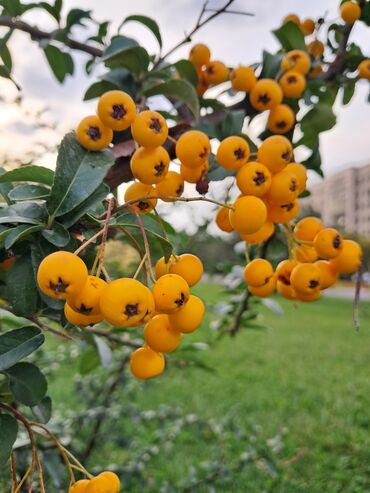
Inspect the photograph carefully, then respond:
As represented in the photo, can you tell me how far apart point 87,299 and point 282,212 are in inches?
14.3

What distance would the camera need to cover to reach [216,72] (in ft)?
3.67

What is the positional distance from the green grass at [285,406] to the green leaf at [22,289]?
660mm

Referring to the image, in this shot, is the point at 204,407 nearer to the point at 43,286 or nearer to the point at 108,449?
the point at 108,449

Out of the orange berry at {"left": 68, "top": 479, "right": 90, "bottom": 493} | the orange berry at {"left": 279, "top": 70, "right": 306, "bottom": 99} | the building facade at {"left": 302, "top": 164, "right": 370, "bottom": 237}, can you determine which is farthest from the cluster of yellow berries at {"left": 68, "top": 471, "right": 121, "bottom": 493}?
the building facade at {"left": 302, "top": 164, "right": 370, "bottom": 237}

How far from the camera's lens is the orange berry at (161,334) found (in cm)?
62

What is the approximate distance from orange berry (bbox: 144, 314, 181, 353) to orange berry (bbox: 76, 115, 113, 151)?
26cm

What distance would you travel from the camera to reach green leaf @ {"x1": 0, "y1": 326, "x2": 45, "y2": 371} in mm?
616

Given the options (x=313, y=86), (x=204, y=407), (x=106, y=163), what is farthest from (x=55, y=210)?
(x=204, y=407)

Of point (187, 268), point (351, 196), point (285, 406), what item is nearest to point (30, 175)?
point (187, 268)

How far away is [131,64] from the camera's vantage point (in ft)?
3.21

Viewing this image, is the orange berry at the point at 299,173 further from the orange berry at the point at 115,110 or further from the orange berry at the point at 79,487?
the orange berry at the point at 79,487

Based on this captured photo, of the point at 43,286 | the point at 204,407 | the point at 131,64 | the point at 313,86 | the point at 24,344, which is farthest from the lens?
the point at 204,407

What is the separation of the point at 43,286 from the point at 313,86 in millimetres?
964

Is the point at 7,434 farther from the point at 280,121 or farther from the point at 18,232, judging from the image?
the point at 280,121
